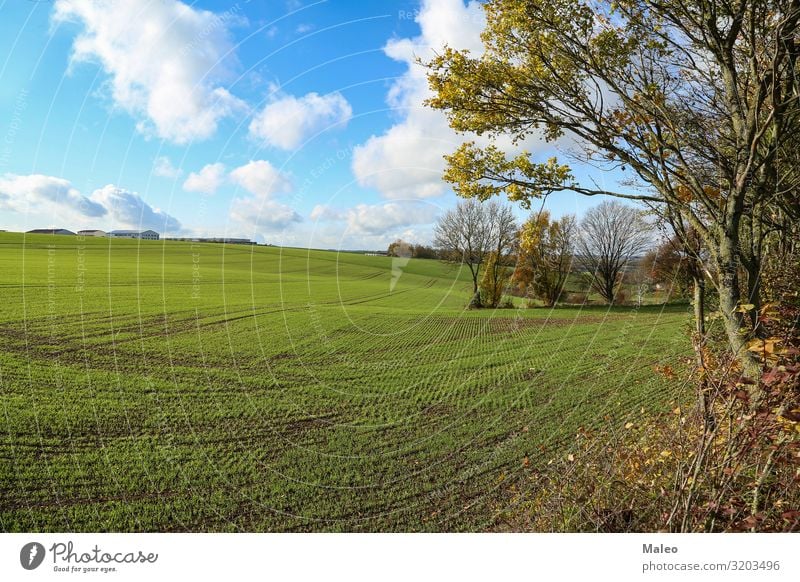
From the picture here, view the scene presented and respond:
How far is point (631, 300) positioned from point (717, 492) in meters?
30.6

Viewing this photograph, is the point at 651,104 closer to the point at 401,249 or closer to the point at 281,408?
the point at 401,249

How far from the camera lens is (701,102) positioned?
6891 millimetres

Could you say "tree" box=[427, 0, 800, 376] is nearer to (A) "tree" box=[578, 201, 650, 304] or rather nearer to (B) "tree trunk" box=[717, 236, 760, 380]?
(B) "tree trunk" box=[717, 236, 760, 380]

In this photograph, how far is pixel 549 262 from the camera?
2556 centimetres

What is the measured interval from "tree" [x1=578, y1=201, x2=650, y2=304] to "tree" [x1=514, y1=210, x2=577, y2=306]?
0.81 metres

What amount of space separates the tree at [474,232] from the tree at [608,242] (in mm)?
4348

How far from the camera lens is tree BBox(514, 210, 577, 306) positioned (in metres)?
21.9

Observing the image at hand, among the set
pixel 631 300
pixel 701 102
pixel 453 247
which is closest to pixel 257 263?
pixel 453 247

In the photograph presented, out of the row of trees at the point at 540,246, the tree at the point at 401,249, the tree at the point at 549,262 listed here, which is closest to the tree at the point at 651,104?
the tree at the point at 401,249

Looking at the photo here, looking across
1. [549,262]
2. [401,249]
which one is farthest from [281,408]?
[549,262]
